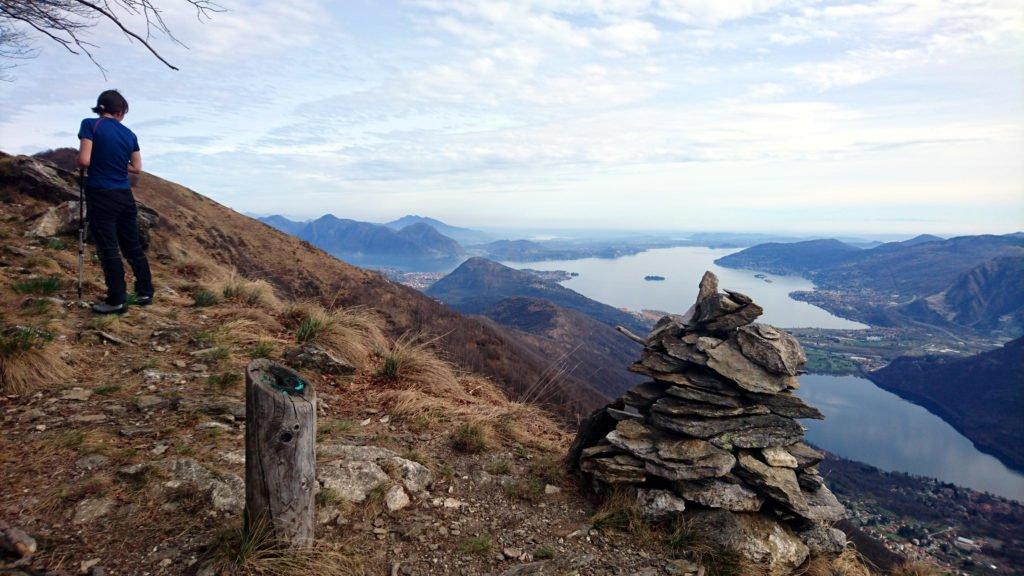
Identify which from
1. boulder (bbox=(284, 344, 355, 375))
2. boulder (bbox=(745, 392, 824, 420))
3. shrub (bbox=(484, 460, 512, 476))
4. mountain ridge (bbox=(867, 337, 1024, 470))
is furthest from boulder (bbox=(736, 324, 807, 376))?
mountain ridge (bbox=(867, 337, 1024, 470))

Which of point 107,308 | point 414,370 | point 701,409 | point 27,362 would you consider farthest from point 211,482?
point 107,308

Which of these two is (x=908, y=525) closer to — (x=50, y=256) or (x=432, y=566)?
(x=432, y=566)

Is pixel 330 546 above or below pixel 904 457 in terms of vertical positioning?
above

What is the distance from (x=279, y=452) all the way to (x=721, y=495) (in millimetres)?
4240

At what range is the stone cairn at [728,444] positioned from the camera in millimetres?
4684

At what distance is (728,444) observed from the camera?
16.2 ft

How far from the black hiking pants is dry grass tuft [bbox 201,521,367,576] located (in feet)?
19.7

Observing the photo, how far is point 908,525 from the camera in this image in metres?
43.0

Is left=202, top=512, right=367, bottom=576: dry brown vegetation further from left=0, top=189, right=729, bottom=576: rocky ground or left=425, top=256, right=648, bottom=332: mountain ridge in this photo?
left=425, top=256, right=648, bottom=332: mountain ridge

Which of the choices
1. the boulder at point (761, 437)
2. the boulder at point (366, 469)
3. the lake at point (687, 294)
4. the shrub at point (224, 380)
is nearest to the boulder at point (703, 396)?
the boulder at point (761, 437)

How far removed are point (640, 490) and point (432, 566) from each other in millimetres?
2325

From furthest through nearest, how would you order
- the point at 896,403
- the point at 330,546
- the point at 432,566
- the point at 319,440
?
the point at 896,403
the point at 319,440
the point at 432,566
the point at 330,546

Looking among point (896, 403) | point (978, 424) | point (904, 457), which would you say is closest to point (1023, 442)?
point (978, 424)

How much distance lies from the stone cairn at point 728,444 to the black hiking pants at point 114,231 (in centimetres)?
769
